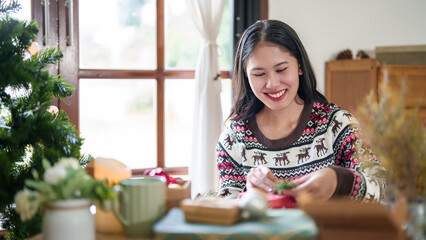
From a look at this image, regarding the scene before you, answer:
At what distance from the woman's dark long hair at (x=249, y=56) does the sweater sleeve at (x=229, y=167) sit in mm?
115

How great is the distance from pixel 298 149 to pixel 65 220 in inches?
39.9

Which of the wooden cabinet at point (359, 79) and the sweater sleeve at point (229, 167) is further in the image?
the wooden cabinet at point (359, 79)

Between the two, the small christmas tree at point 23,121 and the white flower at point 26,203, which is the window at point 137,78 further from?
the white flower at point 26,203

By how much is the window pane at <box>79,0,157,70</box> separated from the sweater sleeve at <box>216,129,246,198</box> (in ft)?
5.87

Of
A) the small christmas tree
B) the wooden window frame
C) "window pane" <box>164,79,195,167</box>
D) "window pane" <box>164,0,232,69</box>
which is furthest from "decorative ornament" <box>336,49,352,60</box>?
the small christmas tree

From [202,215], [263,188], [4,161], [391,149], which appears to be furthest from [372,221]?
[4,161]

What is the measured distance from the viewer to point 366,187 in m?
1.27

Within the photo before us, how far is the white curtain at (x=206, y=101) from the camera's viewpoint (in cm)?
317

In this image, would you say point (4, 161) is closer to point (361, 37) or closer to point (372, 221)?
point (372, 221)

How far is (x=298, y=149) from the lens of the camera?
65.1 inches

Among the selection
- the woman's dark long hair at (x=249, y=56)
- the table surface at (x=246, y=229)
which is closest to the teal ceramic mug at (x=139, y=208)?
the table surface at (x=246, y=229)

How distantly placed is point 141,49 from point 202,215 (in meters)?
2.73

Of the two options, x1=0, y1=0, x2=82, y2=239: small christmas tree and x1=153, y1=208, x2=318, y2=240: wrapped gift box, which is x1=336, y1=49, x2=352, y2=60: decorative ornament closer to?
x1=0, y1=0, x2=82, y2=239: small christmas tree

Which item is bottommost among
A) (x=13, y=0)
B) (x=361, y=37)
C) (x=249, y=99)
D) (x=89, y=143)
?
(x=89, y=143)
